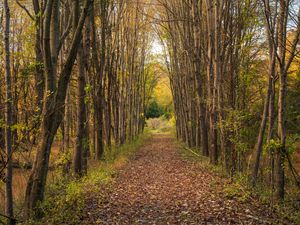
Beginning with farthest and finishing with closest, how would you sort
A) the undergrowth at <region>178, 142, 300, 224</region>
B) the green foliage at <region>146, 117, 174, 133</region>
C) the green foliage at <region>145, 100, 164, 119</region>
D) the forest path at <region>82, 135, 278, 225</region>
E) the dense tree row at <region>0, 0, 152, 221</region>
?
the green foliage at <region>145, 100, 164, 119</region>
the green foliage at <region>146, 117, 174, 133</region>
the undergrowth at <region>178, 142, 300, 224</region>
the forest path at <region>82, 135, 278, 225</region>
the dense tree row at <region>0, 0, 152, 221</region>

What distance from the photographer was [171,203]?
6.78m

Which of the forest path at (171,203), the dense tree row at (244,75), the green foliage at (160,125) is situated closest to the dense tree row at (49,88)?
the forest path at (171,203)

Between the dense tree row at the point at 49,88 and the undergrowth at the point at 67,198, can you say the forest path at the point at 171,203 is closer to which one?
the undergrowth at the point at 67,198

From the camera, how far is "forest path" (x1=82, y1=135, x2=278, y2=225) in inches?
223

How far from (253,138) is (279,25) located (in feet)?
26.5

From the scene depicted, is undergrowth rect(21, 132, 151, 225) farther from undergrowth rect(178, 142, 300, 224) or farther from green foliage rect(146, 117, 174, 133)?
green foliage rect(146, 117, 174, 133)

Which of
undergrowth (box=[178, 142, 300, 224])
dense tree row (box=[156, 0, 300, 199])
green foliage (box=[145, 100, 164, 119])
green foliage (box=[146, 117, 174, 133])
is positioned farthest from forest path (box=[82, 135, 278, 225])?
green foliage (box=[145, 100, 164, 119])

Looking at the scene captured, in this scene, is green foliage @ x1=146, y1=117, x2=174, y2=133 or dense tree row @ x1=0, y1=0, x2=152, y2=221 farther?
green foliage @ x1=146, y1=117, x2=174, y2=133

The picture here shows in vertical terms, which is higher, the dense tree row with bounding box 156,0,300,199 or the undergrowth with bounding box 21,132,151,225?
the dense tree row with bounding box 156,0,300,199

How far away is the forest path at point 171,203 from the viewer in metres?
5.65

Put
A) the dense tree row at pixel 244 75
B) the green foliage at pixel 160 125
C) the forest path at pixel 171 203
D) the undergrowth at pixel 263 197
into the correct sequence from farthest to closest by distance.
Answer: the green foliage at pixel 160 125
the dense tree row at pixel 244 75
the undergrowth at pixel 263 197
the forest path at pixel 171 203

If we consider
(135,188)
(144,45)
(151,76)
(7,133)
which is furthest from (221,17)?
(151,76)

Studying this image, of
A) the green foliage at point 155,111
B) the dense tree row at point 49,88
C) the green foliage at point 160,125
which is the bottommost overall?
the green foliage at point 160,125

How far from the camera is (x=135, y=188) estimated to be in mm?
8406
